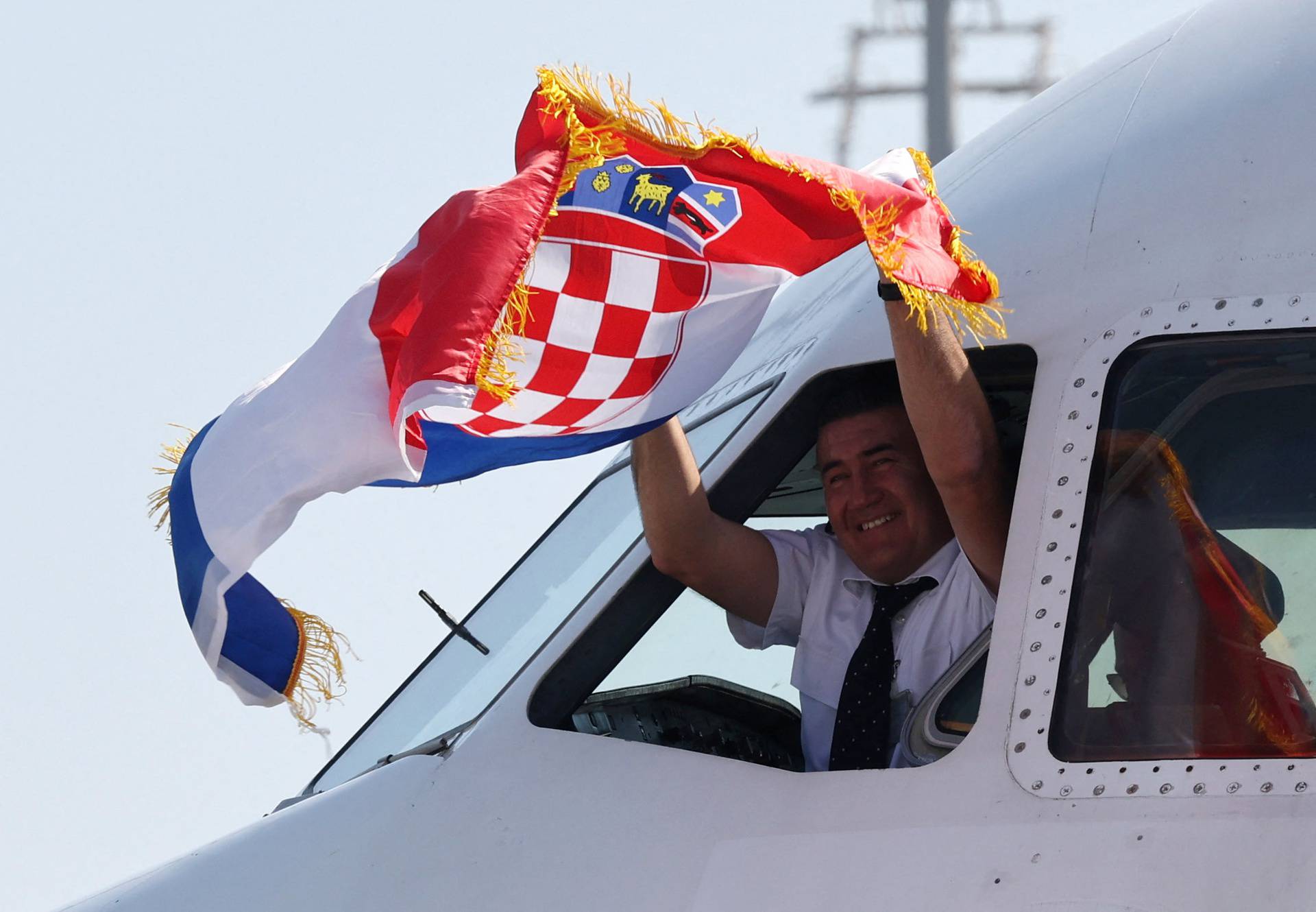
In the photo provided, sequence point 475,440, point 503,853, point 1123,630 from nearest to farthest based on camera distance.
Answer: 1. point 1123,630
2. point 503,853
3. point 475,440

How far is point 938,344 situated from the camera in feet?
10.8

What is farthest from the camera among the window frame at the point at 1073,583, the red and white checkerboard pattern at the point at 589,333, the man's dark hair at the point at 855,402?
the man's dark hair at the point at 855,402

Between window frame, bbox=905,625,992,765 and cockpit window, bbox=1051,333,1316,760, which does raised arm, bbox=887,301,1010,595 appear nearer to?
window frame, bbox=905,625,992,765

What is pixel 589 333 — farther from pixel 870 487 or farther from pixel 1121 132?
pixel 1121 132

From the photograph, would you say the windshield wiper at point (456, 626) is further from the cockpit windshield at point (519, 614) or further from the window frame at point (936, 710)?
the window frame at point (936, 710)

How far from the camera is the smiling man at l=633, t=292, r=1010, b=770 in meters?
3.45

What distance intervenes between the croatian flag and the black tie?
2.20 feet

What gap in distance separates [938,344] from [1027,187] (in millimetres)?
657

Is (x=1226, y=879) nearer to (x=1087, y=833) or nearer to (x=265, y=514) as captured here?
(x=1087, y=833)

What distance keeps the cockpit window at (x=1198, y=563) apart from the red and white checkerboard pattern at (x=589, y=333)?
38.6 inches

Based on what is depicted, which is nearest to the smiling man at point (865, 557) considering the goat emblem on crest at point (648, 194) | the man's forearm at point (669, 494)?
the man's forearm at point (669, 494)

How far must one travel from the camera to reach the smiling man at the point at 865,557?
345cm

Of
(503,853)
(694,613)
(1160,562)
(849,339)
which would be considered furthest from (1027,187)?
(503,853)

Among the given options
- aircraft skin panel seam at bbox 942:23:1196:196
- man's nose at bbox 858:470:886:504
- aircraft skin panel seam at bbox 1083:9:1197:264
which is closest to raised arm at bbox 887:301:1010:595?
aircraft skin panel seam at bbox 1083:9:1197:264
